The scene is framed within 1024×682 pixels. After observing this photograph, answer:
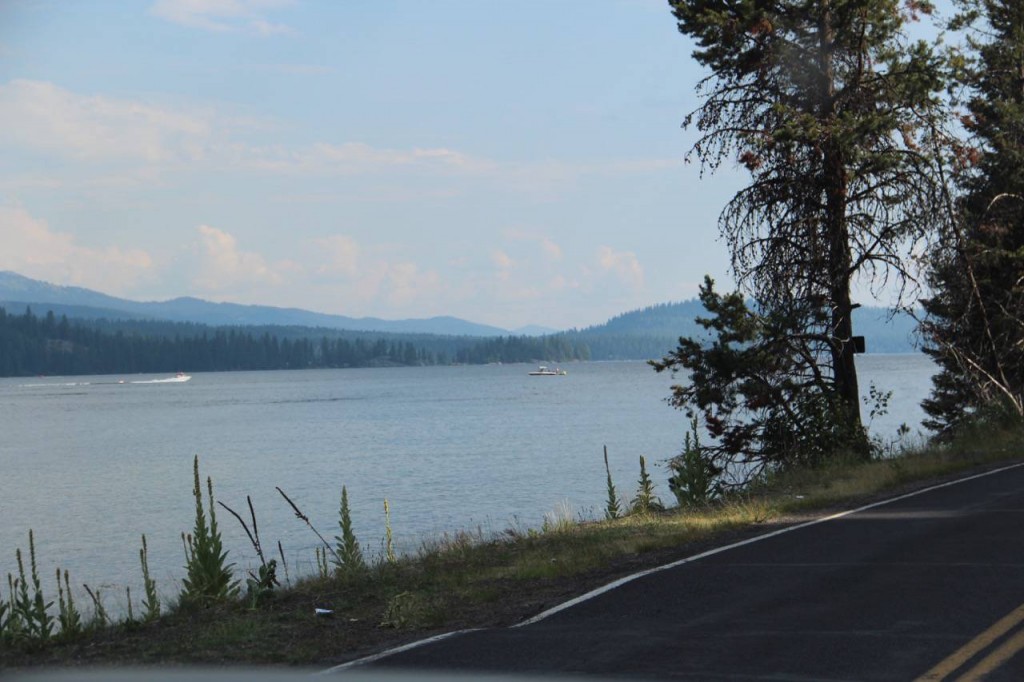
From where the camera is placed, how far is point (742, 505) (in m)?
17.2

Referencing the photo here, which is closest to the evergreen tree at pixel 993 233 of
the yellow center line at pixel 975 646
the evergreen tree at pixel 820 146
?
the evergreen tree at pixel 820 146

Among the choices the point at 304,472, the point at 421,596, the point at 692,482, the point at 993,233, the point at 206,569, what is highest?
the point at 993,233

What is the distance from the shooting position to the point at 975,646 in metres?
7.99

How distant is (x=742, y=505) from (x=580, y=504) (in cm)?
1608

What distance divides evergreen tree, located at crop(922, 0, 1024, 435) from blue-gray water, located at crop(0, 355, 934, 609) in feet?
32.0

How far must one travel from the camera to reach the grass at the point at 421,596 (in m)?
9.62

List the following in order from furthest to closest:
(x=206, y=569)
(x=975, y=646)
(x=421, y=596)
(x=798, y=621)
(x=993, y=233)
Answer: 1. (x=993, y=233)
2. (x=206, y=569)
3. (x=421, y=596)
4. (x=798, y=621)
5. (x=975, y=646)

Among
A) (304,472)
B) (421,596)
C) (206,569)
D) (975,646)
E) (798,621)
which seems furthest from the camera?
(304,472)

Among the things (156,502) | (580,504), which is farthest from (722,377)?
(156,502)

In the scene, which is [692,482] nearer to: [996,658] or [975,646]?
[975,646]

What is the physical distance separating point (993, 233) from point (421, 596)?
943 inches

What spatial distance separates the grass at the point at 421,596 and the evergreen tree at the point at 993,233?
14.0m

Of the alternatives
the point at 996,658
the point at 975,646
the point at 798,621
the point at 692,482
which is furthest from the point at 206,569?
the point at 692,482

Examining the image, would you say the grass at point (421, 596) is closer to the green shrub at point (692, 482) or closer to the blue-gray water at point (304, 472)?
the green shrub at point (692, 482)
